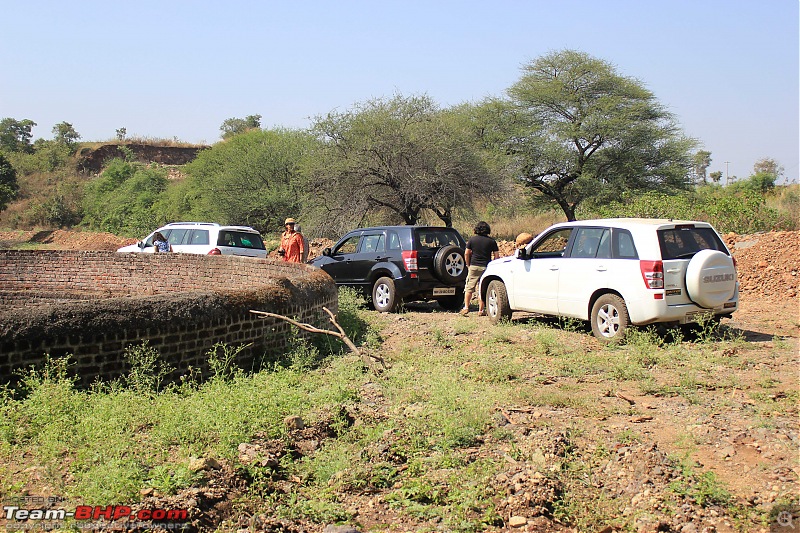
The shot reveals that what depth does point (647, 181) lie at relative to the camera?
3331 cm

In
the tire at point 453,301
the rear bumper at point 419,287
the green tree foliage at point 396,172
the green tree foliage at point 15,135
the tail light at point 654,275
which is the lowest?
the tire at point 453,301

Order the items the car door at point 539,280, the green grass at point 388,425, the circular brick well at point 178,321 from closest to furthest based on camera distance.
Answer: the green grass at point 388,425 → the circular brick well at point 178,321 → the car door at point 539,280

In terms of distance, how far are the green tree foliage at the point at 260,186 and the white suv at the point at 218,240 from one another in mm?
16950

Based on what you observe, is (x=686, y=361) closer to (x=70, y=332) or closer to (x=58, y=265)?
(x=70, y=332)

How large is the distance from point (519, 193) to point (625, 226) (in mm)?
24808

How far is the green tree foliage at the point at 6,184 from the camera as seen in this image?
168 feet

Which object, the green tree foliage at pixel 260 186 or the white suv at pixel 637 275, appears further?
the green tree foliage at pixel 260 186

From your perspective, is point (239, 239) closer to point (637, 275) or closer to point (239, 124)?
point (637, 275)

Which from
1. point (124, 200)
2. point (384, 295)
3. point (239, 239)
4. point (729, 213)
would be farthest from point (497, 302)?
point (124, 200)

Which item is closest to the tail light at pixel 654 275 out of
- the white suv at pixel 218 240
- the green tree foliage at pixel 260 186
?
the white suv at pixel 218 240

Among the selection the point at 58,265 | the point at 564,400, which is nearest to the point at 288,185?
the point at 58,265

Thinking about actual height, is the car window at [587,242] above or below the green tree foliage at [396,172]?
below

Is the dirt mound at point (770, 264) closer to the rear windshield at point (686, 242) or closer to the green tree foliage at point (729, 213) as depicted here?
the green tree foliage at point (729, 213)

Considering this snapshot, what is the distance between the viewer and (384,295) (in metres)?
14.0
